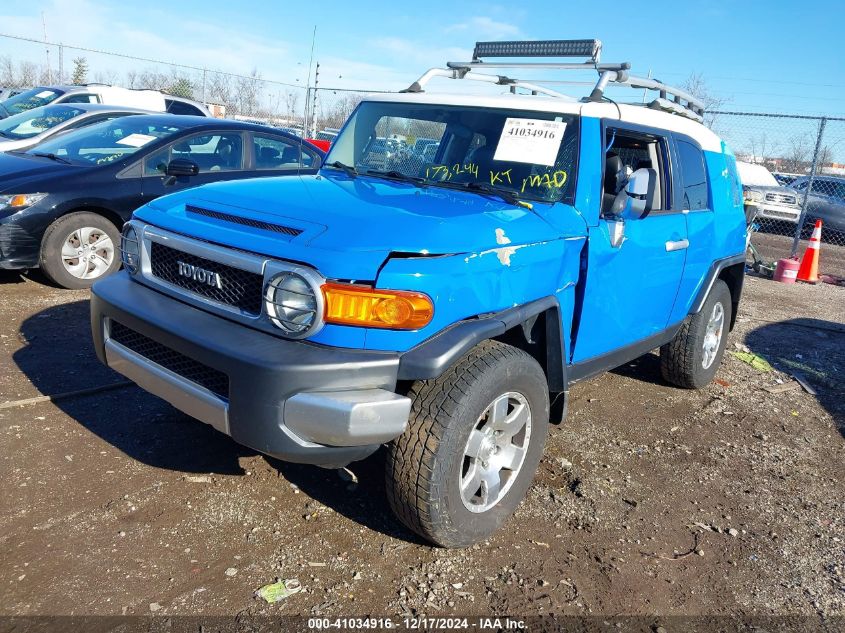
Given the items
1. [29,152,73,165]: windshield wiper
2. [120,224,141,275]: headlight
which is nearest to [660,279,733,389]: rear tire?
[120,224,141,275]: headlight

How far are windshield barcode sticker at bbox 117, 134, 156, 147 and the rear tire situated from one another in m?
5.15

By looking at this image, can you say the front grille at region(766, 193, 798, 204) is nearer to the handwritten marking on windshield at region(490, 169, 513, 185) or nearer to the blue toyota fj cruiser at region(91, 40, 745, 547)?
the blue toyota fj cruiser at region(91, 40, 745, 547)

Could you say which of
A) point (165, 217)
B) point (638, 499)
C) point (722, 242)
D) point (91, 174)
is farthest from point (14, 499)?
point (722, 242)

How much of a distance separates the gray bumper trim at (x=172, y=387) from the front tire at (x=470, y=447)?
679mm

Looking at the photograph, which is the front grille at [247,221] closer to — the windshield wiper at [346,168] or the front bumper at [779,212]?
the windshield wiper at [346,168]

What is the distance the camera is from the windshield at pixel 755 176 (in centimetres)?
1706

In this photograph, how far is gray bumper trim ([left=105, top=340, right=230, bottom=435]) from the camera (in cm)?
257

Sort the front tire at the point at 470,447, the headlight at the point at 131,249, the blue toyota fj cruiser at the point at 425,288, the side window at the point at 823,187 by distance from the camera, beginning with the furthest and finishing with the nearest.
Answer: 1. the side window at the point at 823,187
2. the headlight at the point at 131,249
3. the front tire at the point at 470,447
4. the blue toyota fj cruiser at the point at 425,288

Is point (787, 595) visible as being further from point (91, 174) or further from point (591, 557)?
point (91, 174)

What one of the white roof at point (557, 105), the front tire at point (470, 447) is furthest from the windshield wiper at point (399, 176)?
the front tire at point (470, 447)

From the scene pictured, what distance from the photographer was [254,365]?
7.93 ft

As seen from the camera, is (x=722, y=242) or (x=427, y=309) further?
(x=722, y=242)

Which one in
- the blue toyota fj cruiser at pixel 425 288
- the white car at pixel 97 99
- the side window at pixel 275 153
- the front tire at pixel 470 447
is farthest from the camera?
the white car at pixel 97 99

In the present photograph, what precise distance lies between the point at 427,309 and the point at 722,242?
10.7 ft
